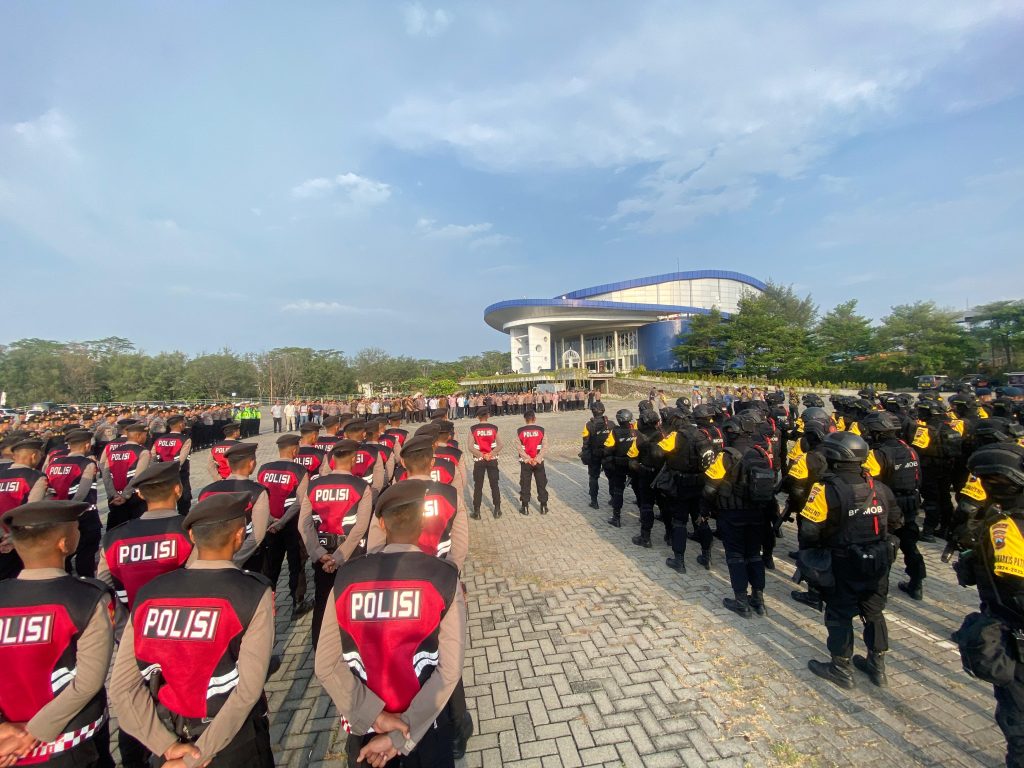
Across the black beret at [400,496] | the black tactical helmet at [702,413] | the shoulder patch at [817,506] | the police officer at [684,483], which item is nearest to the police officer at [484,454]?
the police officer at [684,483]

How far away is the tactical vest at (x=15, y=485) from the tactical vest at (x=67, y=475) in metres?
0.65

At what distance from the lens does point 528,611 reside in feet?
15.5

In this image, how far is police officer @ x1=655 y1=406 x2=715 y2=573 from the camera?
215 inches

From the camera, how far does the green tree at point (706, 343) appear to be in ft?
140

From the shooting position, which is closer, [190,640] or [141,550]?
[190,640]

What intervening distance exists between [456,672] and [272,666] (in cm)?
90

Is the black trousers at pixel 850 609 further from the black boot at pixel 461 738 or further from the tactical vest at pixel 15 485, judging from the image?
the tactical vest at pixel 15 485

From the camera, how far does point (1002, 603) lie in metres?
2.40

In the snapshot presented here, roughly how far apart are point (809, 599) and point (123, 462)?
27.5ft

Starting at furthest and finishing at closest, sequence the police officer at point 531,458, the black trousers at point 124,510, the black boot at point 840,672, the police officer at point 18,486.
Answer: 1. the police officer at point 531,458
2. the black trousers at point 124,510
3. the police officer at point 18,486
4. the black boot at point 840,672

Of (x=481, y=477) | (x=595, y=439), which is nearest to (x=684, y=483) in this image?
(x=595, y=439)

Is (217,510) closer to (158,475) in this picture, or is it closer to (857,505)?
(158,475)

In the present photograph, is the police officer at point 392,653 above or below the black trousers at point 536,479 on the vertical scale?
above

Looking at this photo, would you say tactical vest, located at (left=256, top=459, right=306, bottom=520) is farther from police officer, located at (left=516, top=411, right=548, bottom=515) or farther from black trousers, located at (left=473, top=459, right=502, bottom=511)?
police officer, located at (left=516, top=411, right=548, bottom=515)
